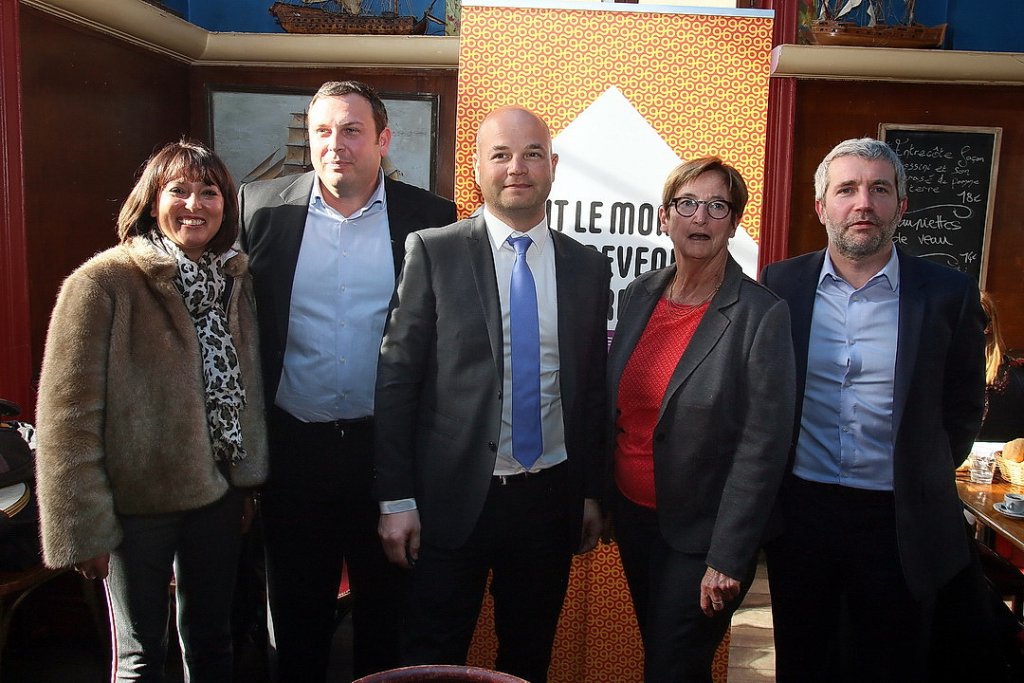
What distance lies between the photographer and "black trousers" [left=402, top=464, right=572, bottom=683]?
195 centimetres

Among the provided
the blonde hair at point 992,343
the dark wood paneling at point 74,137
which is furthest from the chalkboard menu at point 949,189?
the dark wood paneling at point 74,137

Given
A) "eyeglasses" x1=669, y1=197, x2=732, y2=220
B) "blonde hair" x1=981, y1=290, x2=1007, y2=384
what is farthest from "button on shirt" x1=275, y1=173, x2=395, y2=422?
"blonde hair" x1=981, y1=290, x2=1007, y2=384

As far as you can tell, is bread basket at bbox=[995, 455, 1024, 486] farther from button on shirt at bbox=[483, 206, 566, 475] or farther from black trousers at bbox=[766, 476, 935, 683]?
button on shirt at bbox=[483, 206, 566, 475]

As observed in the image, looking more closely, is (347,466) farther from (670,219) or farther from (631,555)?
(670,219)

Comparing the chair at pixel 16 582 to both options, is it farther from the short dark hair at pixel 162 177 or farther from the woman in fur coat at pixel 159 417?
the short dark hair at pixel 162 177

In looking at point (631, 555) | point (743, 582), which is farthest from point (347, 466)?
point (743, 582)

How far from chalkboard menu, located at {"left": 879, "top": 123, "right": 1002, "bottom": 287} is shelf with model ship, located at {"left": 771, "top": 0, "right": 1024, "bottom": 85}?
34 centimetres

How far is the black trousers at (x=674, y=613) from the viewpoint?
1.85 metres

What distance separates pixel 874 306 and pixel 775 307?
376 mm

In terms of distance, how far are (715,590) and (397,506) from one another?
76cm

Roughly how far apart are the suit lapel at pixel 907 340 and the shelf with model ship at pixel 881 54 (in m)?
2.90

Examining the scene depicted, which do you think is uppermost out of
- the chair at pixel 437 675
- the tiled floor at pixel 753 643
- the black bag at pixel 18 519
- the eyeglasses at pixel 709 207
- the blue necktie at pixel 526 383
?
the eyeglasses at pixel 709 207

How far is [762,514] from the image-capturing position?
179 centimetres

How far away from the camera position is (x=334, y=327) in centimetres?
218
